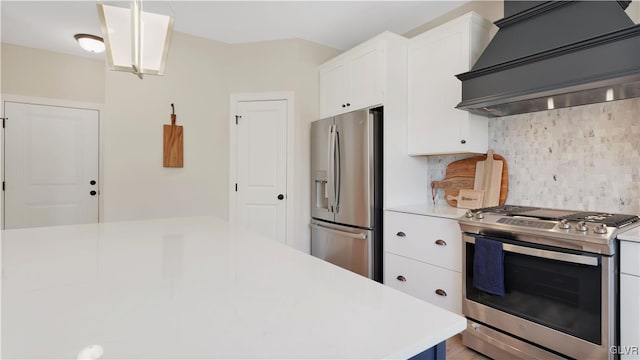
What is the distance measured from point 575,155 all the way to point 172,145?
3369 millimetres

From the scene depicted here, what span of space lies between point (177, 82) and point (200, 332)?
10.9 feet

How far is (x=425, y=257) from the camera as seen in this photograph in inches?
94.3

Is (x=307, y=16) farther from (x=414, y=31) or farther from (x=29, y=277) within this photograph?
(x=29, y=277)

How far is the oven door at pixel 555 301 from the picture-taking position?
1533 mm

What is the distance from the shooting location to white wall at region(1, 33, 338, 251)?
325cm

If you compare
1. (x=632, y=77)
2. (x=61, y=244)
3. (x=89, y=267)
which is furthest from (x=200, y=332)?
(x=632, y=77)

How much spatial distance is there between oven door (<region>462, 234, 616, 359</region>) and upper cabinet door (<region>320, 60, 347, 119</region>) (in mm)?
1834

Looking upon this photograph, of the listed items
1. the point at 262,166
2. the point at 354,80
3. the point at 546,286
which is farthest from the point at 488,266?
the point at 262,166

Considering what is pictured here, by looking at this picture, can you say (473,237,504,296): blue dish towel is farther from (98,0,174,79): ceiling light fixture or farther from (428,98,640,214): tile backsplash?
(98,0,174,79): ceiling light fixture

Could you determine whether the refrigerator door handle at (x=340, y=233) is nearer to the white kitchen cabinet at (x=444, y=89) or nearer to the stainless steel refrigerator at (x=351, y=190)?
the stainless steel refrigerator at (x=351, y=190)

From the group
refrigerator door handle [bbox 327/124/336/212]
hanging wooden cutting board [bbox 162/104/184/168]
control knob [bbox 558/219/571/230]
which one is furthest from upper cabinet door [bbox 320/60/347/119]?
control knob [bbox 558/219/571/230]

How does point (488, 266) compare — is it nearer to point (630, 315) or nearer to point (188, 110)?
point (630, 315)

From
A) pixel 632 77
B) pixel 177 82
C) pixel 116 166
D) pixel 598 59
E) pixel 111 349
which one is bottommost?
pixel 111 349

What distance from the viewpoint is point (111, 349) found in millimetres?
571
